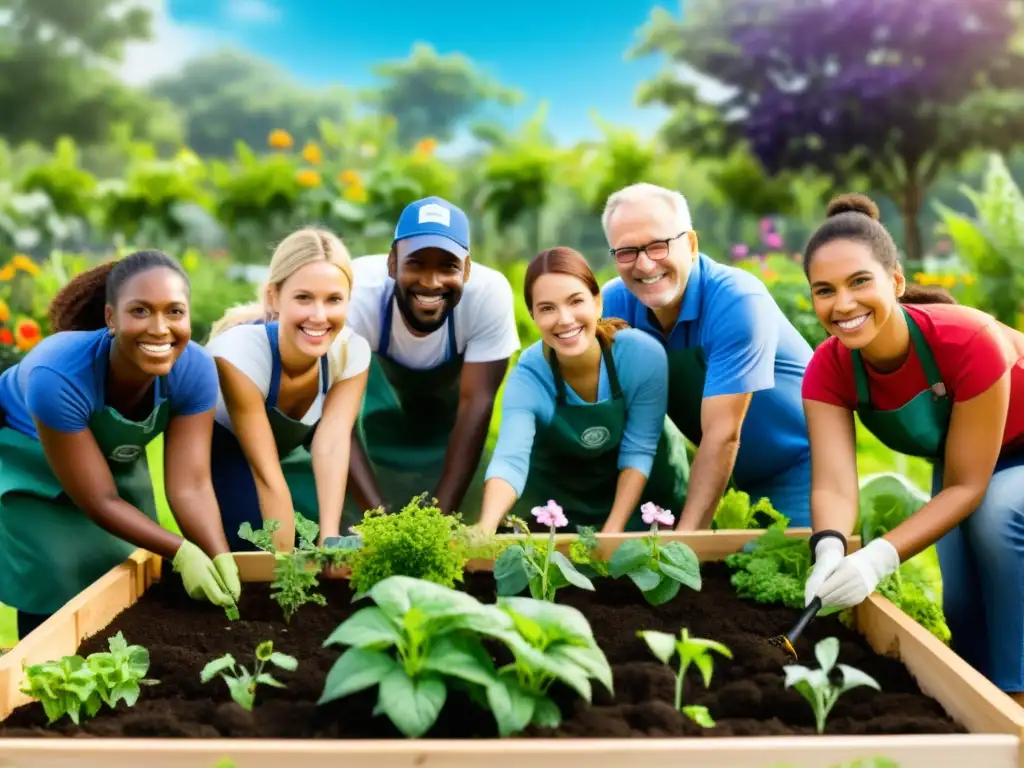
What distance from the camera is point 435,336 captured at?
319 centimetres

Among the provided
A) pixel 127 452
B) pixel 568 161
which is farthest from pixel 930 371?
pixel 568 161

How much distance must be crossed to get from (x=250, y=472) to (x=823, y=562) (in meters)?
1.71

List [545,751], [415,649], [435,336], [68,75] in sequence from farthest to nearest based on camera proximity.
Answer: [68,75], [435,336], [415,649], [545,751]

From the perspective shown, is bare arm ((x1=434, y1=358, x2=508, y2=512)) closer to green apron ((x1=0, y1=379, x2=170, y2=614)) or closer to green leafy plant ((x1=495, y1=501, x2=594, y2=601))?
green leafy plant ((x1=495, y1=501, x2=594, y2=601))

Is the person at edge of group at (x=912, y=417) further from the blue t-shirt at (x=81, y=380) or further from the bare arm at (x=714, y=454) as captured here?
the blue t-shirt at (x=81, y=380)

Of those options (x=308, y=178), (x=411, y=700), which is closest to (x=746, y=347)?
(x=411, y=700)

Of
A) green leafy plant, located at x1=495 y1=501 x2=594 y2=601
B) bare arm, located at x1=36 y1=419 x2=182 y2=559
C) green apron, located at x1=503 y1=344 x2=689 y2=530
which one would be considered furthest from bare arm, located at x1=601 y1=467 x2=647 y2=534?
bare arm, located at x1=36 y1=419 x2=182 y2=559

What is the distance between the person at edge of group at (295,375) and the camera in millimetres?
2691

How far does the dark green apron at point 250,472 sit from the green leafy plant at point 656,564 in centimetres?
101

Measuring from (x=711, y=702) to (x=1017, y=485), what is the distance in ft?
3.43

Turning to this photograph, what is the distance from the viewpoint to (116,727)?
5.67 ft

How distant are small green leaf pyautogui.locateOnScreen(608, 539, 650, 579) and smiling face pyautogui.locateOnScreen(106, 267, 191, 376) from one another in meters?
1.11

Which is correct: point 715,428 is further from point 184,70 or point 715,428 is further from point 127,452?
point 184,70

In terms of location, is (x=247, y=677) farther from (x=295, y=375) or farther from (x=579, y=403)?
(x=579, y=403)
